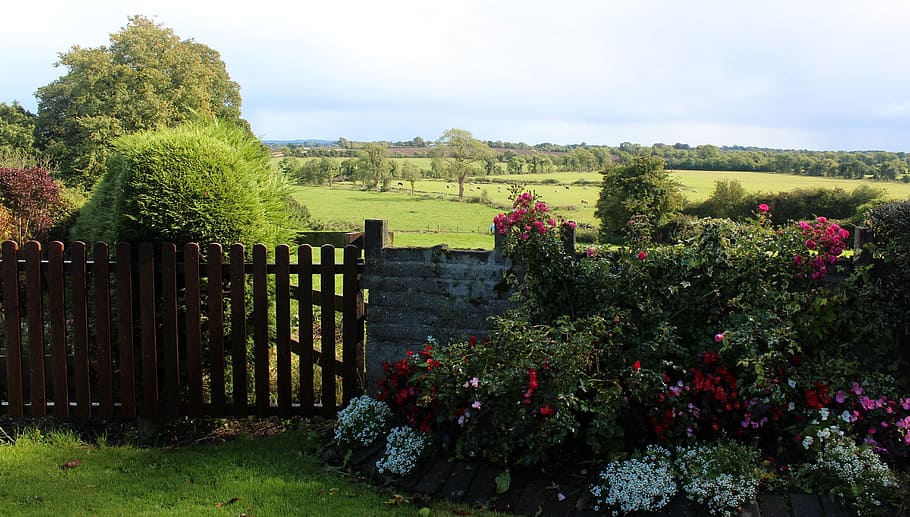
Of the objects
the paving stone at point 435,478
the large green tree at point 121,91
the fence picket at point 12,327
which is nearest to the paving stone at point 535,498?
the paving stone at point 435,478

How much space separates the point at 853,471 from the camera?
10.9 feet

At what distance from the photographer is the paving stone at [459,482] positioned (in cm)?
364

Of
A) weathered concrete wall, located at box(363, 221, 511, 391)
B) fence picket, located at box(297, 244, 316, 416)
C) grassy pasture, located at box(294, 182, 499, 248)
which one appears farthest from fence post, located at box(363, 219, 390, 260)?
grassy pasture, located at box(294, 182, 499, 248)

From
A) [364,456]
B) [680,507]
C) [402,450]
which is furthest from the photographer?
[364,456]

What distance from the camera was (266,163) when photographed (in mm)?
5906

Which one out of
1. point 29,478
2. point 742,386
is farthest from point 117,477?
point 742,386

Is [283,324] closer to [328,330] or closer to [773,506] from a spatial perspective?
[328,330]

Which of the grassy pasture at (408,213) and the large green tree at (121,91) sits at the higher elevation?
the large green tree at (121,91)

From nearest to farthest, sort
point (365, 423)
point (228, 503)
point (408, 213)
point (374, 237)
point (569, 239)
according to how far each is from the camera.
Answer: point (228, 503) → point (365, 423) → point (569, 239) → point (374, 237) → point (408, 213)

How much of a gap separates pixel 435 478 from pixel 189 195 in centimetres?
280

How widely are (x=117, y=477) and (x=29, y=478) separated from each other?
53cm

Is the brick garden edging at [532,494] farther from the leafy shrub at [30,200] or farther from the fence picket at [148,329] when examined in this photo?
the leafy shrub at [30,200]

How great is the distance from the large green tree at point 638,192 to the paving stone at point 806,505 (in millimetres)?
20978

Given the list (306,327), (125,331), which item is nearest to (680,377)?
(306,327)
